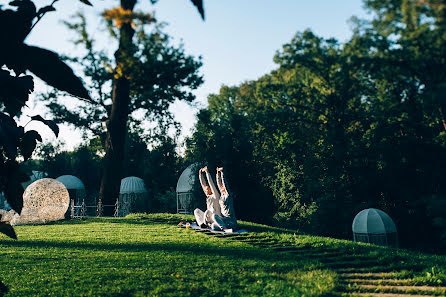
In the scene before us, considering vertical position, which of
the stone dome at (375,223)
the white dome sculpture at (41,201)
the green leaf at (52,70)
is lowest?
the stone dome at (375,223)

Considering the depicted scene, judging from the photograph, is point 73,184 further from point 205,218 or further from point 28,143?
point 28,143

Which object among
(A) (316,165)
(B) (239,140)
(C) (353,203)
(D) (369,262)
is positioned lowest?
(D) (369,262)

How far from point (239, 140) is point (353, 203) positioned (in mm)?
7759

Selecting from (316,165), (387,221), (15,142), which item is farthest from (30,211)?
(15,142)

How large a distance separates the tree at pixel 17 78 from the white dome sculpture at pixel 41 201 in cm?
1997

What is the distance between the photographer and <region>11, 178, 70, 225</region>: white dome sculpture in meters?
19.4

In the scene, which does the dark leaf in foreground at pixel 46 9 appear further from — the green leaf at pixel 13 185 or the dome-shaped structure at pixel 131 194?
Result: the dome-shaped structure at pixel 131 194

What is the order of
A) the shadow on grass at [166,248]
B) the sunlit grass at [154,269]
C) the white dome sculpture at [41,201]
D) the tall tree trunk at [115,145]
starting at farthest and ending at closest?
1. the tall tree trunk at [115,145]
2. the white dome sculpture at [41,201]
3. the shadow on grass at [166,248]
4. the sunlit grass at [154,269]

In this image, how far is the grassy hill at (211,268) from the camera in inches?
251

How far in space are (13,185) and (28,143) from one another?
0.21 m

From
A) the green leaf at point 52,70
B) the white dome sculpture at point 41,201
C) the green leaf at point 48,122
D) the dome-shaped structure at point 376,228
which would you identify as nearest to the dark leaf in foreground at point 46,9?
the green leaf at point 52,70

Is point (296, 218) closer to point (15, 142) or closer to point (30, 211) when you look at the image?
point (30, 211)

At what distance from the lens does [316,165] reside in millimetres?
22156

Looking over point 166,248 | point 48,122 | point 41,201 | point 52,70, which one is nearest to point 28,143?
point 48,122
